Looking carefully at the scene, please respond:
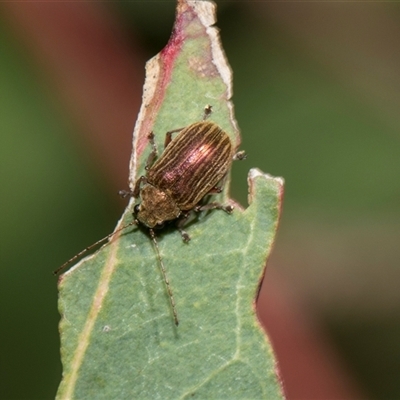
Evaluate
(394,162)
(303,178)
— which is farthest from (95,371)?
(394,162)

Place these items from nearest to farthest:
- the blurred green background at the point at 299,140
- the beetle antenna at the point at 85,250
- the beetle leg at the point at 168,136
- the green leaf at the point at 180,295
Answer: the green leaf at the point at 180,295
the beetle antenna at the point at 85,250
the beetle leg at the point at 168,136
the blurred green background at the point at 299,140

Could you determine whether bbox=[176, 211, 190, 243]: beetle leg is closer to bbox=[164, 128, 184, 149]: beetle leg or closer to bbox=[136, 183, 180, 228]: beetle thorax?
bbox=[136, 183, 180, 228]: beetle thorax

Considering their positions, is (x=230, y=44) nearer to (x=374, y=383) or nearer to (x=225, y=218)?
(x=225, y=218)

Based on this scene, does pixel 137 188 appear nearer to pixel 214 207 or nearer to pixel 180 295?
pixel 214 207

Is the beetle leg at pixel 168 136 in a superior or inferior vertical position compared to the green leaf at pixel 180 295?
superior

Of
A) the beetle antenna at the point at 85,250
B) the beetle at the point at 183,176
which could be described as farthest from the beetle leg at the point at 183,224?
the beetle antenna at the point at 85,250

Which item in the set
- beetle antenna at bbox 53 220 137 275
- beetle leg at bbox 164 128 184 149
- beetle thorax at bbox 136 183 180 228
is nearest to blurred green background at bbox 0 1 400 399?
beetle antenna at bbox 53 220 137 275

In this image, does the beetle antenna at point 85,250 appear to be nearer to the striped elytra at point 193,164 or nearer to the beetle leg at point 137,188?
the beetle leg at point 137,188

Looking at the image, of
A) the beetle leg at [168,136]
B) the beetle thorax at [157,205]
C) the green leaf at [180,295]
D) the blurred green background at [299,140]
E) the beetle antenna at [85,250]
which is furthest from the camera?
the blurred green background at [299,140]
